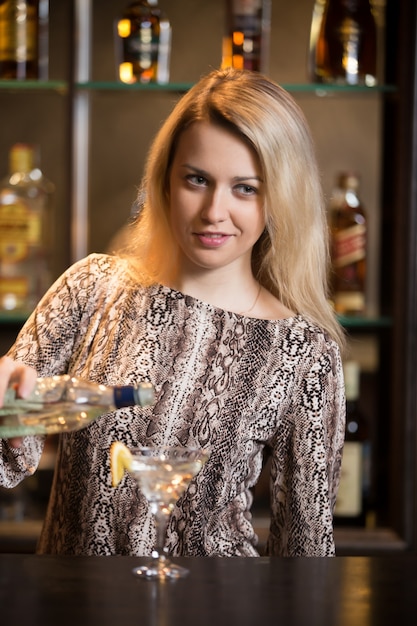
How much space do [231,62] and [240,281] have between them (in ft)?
2.64

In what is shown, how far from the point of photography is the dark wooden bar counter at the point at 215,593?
0.97 m

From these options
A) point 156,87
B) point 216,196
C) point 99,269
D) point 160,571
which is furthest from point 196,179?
point 156,87

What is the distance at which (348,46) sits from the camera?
236 cm

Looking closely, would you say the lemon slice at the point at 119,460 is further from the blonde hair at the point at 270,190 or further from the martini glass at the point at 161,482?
the blonde hair at the point at 270,190

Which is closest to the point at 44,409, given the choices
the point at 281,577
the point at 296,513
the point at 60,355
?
the point at 281,577

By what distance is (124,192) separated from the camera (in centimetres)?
260

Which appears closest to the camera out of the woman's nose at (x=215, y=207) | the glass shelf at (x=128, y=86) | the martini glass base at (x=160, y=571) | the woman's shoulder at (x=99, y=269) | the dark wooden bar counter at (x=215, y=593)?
the dark wooden bar counter at (x=215, y=593)

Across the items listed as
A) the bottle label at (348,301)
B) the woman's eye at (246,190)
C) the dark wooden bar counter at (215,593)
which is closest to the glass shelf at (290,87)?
the bottle label at (348,301)

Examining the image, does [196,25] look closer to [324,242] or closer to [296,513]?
[324,242]

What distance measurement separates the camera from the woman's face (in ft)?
5.07

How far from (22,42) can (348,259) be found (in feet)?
2.90

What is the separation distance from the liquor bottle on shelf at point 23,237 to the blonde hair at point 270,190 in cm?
63

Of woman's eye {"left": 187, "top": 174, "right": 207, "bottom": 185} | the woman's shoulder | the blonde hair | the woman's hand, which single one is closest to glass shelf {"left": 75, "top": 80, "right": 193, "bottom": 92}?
the blonde hair

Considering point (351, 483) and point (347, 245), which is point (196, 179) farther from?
point (351, 483)
